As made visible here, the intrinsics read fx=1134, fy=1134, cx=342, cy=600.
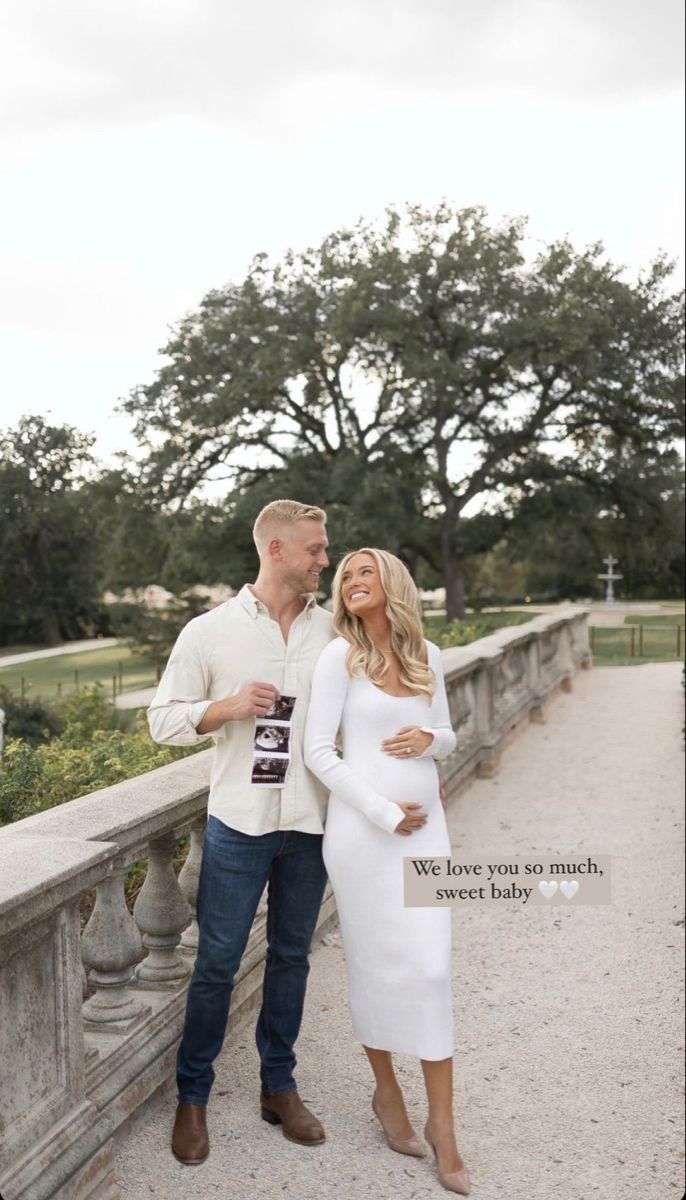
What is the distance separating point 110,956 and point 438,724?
1275 millimetres

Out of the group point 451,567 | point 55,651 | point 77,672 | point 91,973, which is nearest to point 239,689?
point 91,973

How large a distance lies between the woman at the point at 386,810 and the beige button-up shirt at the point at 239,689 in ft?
0.30

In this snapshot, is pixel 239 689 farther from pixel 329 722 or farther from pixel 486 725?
pixel 486 725

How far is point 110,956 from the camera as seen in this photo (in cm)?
359

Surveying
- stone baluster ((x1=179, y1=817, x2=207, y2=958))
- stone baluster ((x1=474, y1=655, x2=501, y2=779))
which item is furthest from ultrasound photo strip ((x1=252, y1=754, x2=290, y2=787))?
stone baluster ((x1=474, y1=655, x2=501, y2=779))

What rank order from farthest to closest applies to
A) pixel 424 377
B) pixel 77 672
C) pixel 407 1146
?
pixel 424 377 → pixel 77 672 → pixel 407 1146

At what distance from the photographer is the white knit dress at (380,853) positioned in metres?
3.35

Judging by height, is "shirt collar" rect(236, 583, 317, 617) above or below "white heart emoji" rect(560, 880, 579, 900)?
above

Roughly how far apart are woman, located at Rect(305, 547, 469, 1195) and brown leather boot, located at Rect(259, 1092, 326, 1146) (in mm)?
379

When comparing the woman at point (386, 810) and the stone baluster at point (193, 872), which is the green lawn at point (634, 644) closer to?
the stone baluster at point (193, 872)

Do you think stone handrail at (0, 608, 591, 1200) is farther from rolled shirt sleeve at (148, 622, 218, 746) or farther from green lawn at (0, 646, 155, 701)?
green lawn at (0, 646, 155, 701)

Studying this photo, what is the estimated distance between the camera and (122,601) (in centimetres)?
2900

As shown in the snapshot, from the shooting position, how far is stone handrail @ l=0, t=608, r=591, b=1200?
9.41 feet

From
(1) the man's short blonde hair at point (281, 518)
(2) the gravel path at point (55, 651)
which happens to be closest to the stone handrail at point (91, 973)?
(1) the man's short blonde hair at point (281, 518)
